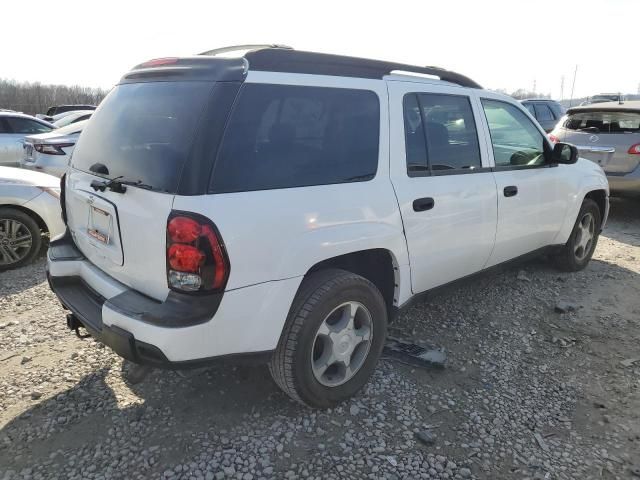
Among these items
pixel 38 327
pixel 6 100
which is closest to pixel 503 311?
pixel 38 327

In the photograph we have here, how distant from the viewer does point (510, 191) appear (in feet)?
12.2

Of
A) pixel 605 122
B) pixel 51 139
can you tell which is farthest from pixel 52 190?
pixel 605 122

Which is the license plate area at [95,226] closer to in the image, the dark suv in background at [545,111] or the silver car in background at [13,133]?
the silver car in background at [13,133]

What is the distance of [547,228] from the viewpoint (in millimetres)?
4352

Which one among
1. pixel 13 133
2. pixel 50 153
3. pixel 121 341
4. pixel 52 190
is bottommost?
pixel 121 341

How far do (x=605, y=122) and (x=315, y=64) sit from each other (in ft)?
21.1

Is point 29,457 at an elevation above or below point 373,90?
below

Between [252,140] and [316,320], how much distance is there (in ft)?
3.19

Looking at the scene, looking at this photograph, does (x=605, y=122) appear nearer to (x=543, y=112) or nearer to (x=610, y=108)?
(x=610, y=108)

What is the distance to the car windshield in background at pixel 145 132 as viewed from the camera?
225 cm

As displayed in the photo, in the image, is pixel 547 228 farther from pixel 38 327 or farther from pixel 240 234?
pixel 38 327

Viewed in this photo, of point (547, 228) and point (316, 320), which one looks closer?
point (316, 320)

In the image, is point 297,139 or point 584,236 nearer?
point 297,139

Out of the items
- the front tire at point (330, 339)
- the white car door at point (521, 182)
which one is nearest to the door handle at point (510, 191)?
the white car door at point (521, 182)
